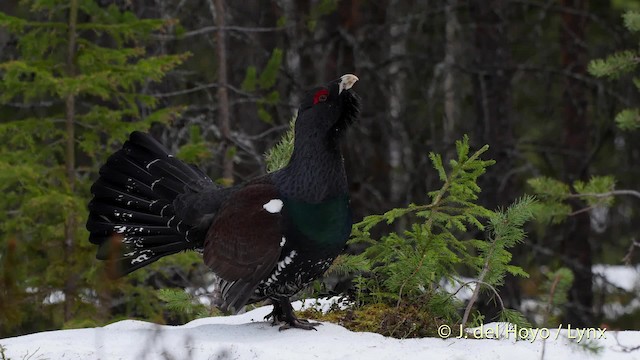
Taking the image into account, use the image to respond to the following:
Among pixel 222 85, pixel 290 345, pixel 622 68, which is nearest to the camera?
pixel 290 345

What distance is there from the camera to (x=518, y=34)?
18.6 m

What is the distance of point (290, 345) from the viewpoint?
5098mm

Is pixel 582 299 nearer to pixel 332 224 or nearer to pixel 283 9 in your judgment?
pixel 283 9

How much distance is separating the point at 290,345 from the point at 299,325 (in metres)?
0.47

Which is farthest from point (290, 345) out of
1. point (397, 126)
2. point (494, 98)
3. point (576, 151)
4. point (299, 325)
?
point (397, 126)

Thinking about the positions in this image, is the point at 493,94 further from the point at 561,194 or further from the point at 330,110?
the point at 330,110

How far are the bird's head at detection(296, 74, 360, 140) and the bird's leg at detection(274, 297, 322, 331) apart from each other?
995mm

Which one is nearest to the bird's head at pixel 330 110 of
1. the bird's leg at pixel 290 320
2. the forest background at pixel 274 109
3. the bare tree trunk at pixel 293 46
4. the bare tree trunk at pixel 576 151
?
the bird's leg at pixel 290 320

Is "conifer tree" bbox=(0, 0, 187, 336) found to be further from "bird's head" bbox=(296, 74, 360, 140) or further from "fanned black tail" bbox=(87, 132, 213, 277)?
"bird's head" bbox=(296, 74, 360, 140)

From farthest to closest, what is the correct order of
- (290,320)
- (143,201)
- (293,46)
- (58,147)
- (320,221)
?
(293,46)
(58,147)
(143,201)
(290,320)
(320,221)

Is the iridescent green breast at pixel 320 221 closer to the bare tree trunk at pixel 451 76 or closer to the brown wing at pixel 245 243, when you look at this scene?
the brown wing at pixel 245 243

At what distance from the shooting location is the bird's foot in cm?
552

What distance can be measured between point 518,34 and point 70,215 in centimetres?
A: 1161

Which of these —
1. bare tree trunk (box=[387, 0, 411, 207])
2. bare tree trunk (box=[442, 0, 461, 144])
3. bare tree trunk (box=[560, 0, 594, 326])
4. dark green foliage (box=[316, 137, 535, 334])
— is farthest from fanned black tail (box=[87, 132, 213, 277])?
bare tree trunk (box=[442, 0, 461, 144])
